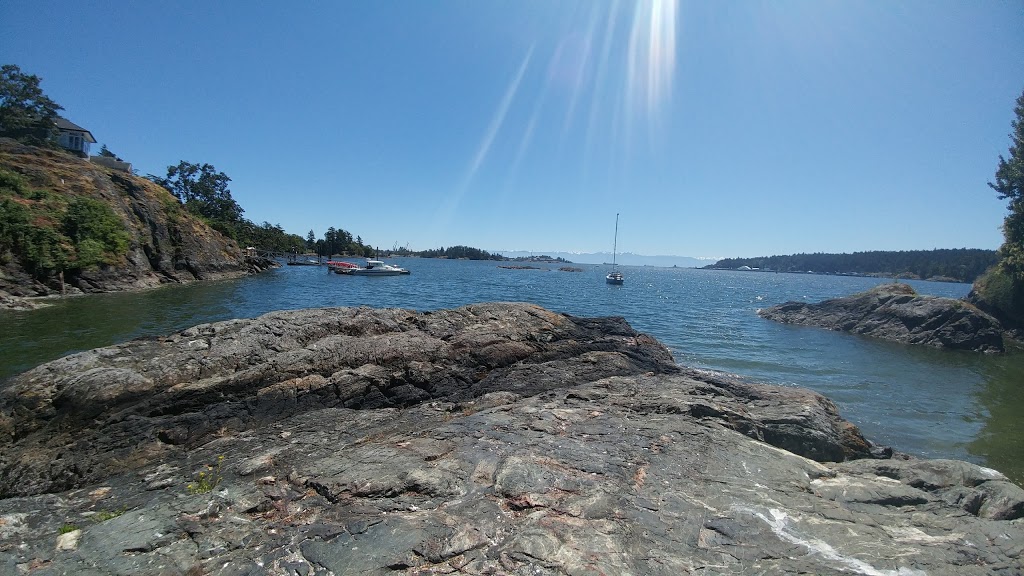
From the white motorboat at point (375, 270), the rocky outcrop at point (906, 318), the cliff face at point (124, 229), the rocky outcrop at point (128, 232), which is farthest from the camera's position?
the white motorboat at point (375, 270)

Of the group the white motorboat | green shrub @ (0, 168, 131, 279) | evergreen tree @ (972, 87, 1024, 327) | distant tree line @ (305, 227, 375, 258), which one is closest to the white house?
green shrub @ (0, 168, 131, 279)

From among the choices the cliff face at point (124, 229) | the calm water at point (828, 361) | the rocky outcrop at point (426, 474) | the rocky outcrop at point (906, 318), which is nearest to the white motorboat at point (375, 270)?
the cliff face at point (124, 229)

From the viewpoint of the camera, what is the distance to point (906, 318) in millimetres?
28469

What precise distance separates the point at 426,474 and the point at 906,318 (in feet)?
121

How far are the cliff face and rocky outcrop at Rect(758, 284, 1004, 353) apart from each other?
5511cm

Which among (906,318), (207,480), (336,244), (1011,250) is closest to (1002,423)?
(906,318)

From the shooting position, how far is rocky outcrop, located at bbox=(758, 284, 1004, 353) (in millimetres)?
25422

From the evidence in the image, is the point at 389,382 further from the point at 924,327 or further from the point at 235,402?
the point at 924,327

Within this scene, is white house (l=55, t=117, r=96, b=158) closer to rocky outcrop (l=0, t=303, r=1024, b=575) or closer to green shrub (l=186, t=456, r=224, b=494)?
rocky outcrop (l=0, t=303, r=1024, b=575)

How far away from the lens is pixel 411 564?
3652 millimetres

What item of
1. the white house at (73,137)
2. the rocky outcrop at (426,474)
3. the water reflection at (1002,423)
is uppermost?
the white house at (73,137)

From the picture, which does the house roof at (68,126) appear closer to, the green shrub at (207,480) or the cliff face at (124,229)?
the cliff face at (124,229)

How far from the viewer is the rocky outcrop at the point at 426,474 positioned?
3.85 meters

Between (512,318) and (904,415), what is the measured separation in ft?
43.2
